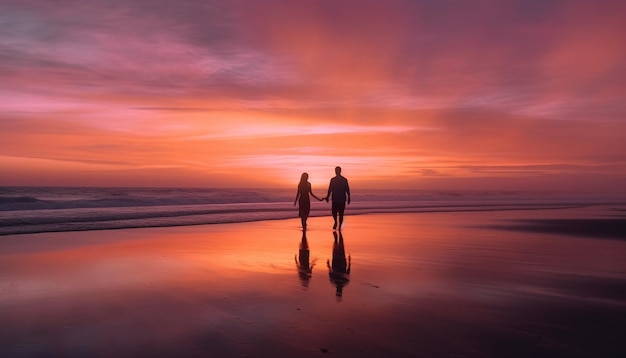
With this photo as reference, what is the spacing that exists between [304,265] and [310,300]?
3.41 m

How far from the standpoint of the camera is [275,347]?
206 inches

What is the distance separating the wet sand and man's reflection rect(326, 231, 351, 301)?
0.04 m

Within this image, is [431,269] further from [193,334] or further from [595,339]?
[193,334]

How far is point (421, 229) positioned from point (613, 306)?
1338cm

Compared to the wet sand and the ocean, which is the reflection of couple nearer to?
the wet sand

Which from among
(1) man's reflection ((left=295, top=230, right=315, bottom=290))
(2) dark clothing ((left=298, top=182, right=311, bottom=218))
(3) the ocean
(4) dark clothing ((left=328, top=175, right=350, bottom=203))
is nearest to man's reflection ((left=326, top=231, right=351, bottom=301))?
(1) man's reflection ((left=295, top=230, right=315, bottom=290))

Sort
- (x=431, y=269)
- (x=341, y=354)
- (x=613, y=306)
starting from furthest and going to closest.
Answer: (x=431, y=269)
(x=613, y=306)
(x=341, y=354)

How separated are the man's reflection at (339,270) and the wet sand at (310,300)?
0.04 metres

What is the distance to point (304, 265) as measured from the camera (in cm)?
1084

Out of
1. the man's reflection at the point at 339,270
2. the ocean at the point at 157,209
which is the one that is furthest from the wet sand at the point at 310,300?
the ocean at the point at 157,209

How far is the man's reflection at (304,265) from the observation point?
29.7ft

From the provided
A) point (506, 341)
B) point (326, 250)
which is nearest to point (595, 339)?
point (506, 341)

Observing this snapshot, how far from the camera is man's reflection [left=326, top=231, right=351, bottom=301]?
338 inches

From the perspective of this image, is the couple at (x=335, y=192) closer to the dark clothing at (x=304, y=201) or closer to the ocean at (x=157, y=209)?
the dark clothing at (x=304, y=201)
